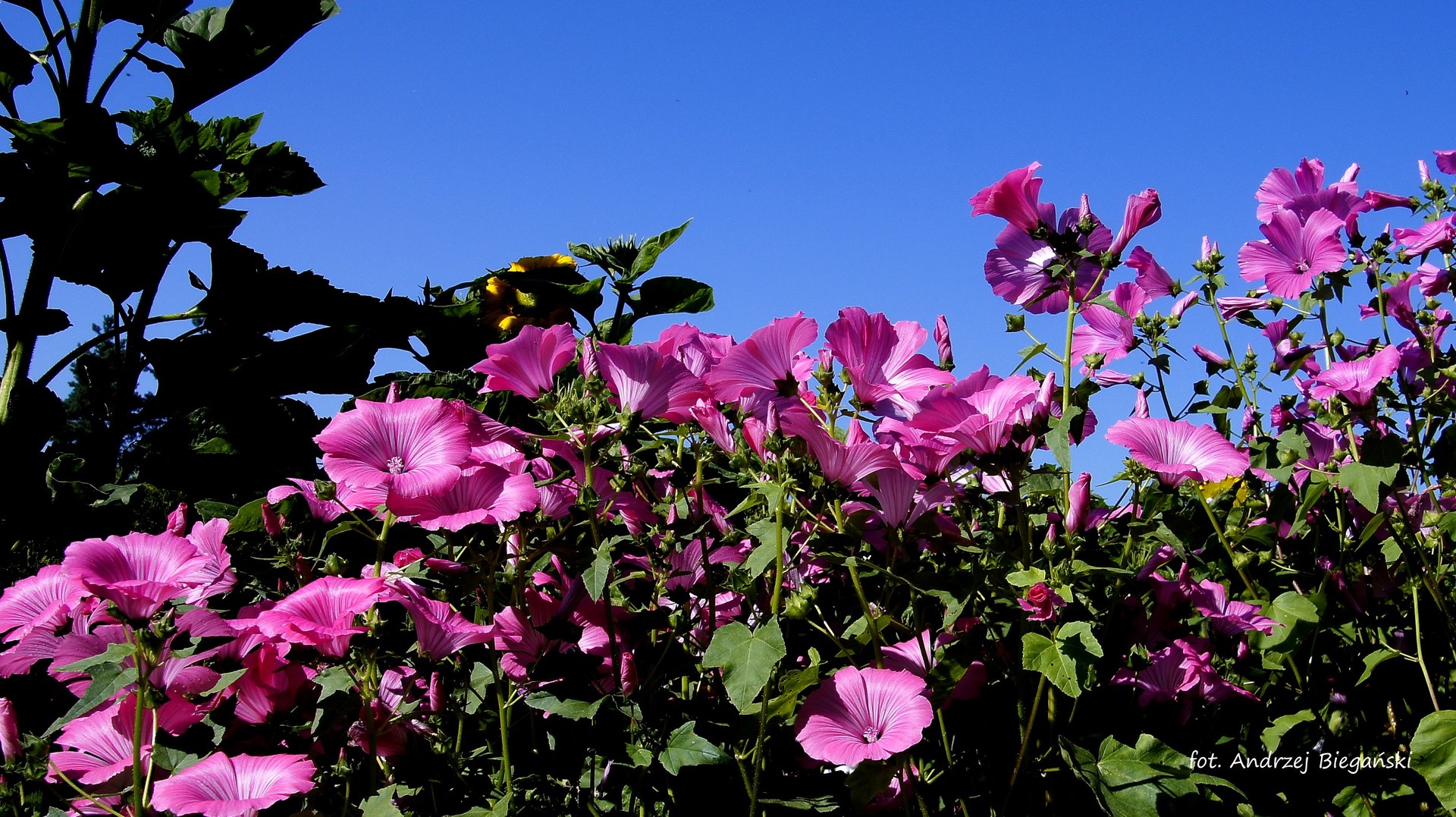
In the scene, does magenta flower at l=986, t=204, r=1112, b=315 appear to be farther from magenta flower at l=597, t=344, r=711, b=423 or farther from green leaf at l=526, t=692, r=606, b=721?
green leaf at l=526, t=692, r=606, b=721

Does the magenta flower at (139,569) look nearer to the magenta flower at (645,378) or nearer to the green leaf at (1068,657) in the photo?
the magenta flower at (645,378)

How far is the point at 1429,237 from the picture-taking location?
6.51 ft

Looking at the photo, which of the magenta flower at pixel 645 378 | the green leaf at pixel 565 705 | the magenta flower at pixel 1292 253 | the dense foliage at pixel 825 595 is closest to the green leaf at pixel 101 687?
the dense foliage at pixel 825 595

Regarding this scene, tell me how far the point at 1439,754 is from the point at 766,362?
1104mm

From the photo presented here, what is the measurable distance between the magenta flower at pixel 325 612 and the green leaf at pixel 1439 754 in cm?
143

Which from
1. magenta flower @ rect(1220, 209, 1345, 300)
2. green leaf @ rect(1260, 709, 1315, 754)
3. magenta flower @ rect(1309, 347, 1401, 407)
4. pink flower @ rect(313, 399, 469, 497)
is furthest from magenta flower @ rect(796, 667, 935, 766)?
magenta flower @ rect(1220, 209, 1345, 300)

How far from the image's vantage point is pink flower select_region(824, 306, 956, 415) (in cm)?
133

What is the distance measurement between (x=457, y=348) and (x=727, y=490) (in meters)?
1.26

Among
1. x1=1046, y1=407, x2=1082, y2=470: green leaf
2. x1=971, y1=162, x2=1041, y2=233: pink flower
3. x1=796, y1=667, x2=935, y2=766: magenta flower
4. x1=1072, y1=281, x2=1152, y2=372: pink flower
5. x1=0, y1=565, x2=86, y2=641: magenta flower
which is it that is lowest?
x1=796, y1=667, x2=935, y2=766: magenta flower

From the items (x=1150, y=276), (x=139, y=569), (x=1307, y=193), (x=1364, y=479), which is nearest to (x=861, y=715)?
(x=1364, y=479)

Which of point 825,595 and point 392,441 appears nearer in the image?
point 392,441

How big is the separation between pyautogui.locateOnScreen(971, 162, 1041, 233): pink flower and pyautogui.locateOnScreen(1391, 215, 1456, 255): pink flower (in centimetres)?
101

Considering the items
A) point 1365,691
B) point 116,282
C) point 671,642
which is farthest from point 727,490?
point 116,282

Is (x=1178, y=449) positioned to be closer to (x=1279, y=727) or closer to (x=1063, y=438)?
(x=1063, y=438)
